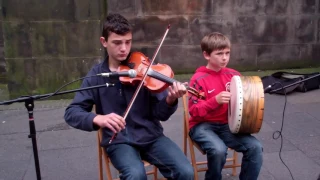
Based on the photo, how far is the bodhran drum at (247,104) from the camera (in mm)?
2490

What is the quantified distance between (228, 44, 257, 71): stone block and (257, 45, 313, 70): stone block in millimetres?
100

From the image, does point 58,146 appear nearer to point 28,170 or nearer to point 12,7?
point 28,170

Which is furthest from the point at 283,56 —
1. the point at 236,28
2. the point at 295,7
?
the point at 236,28

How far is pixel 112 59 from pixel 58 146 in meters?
1.82

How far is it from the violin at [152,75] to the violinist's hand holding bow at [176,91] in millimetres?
68

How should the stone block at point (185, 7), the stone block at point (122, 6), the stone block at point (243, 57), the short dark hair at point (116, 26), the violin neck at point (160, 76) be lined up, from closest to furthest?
the violin neck at point (160, 76), the short dark hair at point (116, 26), the stone block at point (122, 6), the stone block at point (185, 7), the stone block at point (243, 57)

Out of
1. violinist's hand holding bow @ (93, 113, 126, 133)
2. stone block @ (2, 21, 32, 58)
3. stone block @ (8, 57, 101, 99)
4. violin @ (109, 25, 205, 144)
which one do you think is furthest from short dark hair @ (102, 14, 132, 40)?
stone block @ (2, 21, 32, 58)

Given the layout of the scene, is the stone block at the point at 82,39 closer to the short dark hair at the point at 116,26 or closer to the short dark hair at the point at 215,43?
the short dark hair at the point at 215,43

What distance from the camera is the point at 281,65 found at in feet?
23.1

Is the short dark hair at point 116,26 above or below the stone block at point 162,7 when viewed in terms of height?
below

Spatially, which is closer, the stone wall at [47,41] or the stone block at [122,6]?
the stone wall at [47,41]

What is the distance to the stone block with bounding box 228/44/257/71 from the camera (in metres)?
6.86

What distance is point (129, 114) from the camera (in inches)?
101

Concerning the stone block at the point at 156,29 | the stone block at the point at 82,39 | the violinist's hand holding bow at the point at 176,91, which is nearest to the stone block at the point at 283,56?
the stone block at the point at 156,29
